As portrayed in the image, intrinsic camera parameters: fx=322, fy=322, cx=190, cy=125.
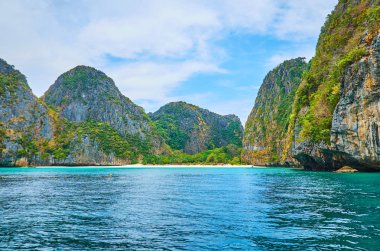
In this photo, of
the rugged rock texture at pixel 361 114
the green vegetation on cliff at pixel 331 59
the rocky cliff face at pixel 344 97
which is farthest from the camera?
the green vegetation on cliff at pixel 331 59

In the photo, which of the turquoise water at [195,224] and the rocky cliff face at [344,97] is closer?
the turquoise water at [195,224]

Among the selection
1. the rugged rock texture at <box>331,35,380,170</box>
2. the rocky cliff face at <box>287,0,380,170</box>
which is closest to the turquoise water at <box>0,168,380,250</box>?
the rugged rock texture at <box>331,35,380,170</box>

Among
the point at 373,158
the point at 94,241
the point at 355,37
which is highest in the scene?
the point at 355,37

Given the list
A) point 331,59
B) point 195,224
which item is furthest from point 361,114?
point 195,224

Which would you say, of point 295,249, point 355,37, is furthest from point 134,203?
point 355,37

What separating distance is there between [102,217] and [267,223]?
1349 centimetres

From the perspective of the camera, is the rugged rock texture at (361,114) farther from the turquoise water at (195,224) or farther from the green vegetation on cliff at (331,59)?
the turquoise water at (195,224)

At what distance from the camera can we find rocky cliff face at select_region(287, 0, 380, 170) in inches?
3103

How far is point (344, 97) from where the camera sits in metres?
85.9

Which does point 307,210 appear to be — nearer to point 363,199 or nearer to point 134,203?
point 363,199

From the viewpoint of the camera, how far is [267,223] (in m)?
23.5

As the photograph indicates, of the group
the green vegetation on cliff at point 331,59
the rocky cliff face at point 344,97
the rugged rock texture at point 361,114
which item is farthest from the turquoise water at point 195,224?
the green vegetation on cliff at point 331,59

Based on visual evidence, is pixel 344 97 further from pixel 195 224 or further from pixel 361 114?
pixel 195 224

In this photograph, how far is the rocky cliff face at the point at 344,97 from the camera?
78812mm
